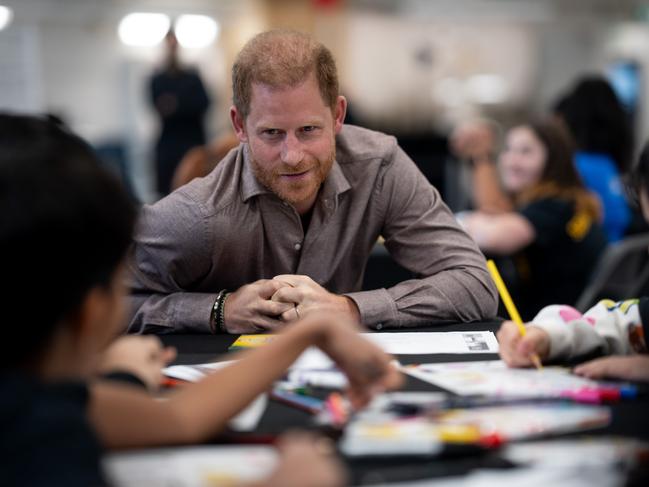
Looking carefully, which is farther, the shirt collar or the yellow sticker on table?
the shirt collar

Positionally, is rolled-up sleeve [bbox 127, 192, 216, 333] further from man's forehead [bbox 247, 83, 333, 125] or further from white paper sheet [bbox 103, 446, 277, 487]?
white paper sheet [bbox 103, 446, 277, 487]

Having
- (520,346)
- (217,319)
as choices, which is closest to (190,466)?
(520,346)

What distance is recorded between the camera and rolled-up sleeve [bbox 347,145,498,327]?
175 centimetres

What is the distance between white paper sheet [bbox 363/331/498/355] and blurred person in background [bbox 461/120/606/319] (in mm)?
1622

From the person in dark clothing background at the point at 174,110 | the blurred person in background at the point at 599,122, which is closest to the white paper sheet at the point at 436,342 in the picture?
the blurred person in background at the point at 599,122

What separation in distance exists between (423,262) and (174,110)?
5072mm

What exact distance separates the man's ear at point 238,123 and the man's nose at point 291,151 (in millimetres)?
139

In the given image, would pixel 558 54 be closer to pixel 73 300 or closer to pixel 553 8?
pixel 553 8

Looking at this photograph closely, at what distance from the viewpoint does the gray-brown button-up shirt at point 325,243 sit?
69.5 inches

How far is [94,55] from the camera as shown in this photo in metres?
9.62

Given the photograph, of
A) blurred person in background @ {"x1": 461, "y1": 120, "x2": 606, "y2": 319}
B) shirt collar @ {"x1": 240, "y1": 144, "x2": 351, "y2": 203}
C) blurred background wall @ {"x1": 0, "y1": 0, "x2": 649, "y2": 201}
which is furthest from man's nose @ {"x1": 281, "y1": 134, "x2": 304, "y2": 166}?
blurred background wall @ {"x1": 0, "y1": 0, "x2": 649, "y2": 201}

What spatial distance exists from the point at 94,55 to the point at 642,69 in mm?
7144

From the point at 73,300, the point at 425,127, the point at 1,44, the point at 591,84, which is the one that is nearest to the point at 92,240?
the point at 73,300

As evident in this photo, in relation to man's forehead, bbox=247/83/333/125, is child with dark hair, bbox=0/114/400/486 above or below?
below
